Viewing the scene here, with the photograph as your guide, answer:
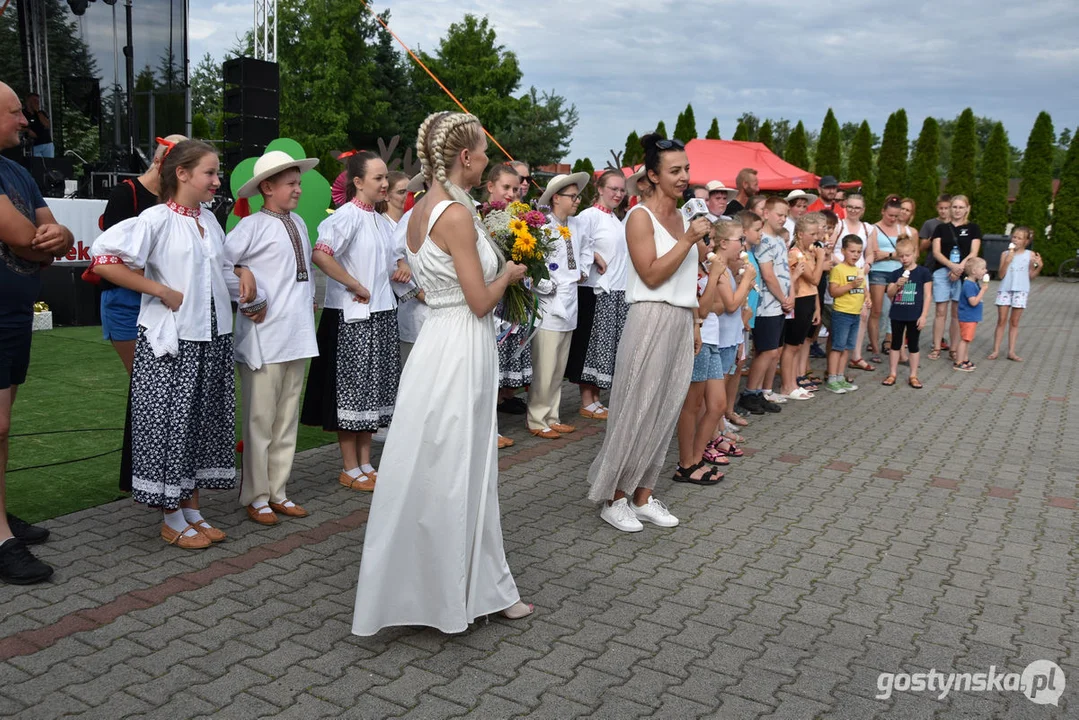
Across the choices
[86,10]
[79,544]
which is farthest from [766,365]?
[86,10]

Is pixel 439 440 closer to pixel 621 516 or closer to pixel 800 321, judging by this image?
pixel 621 516

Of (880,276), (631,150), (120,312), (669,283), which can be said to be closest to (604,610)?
(669,283)

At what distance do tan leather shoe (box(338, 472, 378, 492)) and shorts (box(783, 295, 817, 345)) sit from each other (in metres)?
5.01

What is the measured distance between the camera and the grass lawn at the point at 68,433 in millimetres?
5430

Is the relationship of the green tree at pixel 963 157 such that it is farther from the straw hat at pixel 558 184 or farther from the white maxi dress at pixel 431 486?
the white maxi dress at pixel 431 486

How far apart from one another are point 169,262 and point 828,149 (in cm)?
3431

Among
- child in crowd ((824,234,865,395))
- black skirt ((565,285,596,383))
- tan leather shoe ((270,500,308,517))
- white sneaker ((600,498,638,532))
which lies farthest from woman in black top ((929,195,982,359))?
tan leather shoe ((270,500,308,517))

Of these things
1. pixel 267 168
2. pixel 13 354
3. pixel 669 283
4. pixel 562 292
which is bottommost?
pixel 13 354

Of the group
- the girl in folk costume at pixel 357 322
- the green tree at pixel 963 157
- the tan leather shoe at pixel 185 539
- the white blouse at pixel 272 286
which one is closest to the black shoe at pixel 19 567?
the tan leather shoe at pixel 185 539

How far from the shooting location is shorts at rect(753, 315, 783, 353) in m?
8.24

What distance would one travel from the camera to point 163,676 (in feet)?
11.0

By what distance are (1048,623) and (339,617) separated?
10.5ft

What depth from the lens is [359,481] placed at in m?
5.81

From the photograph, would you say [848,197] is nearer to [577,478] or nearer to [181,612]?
[577,478]
